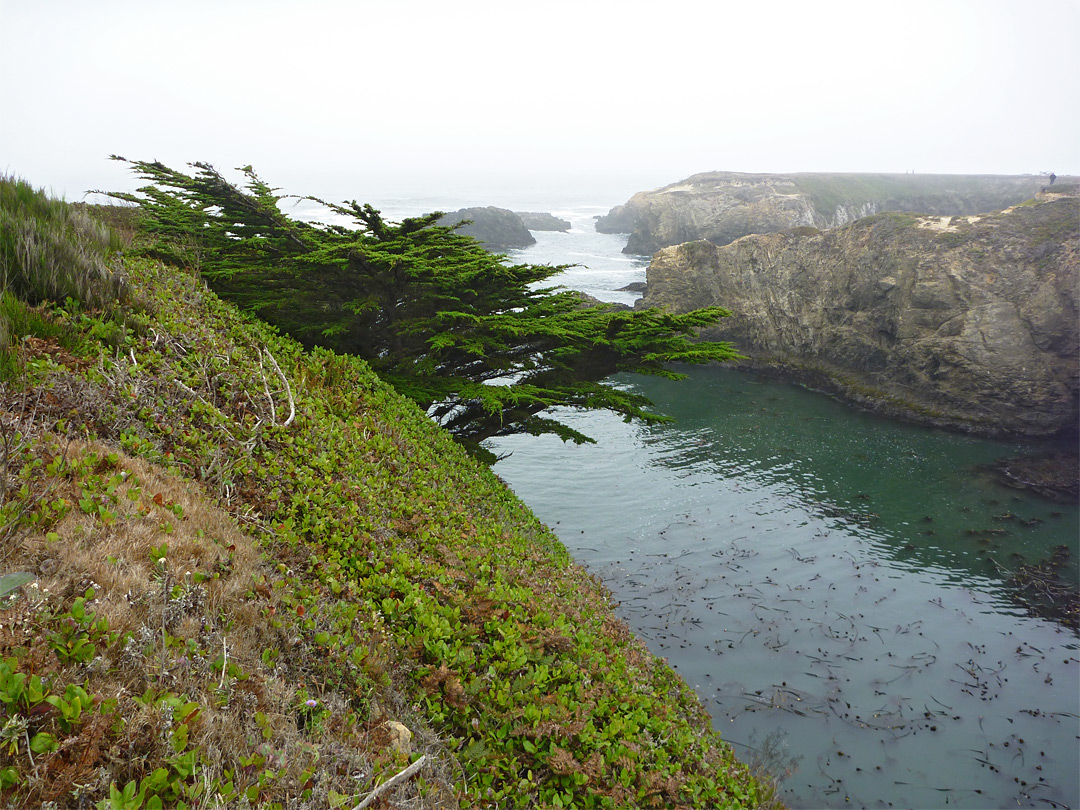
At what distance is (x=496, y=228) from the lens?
3932 inches

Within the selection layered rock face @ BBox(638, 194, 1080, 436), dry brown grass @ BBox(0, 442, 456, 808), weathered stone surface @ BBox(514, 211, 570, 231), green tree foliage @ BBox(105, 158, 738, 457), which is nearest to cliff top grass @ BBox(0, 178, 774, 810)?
dry brown grass @ BBox(0, 442, 456, 808)

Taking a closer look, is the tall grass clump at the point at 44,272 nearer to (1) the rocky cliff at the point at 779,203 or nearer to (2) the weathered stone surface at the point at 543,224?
(1) the rocky cliff at the point at 779,203

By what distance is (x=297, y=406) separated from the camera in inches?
287

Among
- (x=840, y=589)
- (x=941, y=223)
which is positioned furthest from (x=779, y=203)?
(x=840, y=589)

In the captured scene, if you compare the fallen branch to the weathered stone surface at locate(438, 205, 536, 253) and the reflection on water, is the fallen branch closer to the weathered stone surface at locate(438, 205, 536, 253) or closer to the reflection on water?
the reflection on water

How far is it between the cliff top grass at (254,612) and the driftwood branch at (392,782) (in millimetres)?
18

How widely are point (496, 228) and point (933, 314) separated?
253 feet

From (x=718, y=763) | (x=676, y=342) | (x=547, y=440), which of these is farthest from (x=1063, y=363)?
(x=718, y=763)

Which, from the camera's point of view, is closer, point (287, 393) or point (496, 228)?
point (287, 393)

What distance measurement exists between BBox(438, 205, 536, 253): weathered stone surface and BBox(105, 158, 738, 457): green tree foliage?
277 feet

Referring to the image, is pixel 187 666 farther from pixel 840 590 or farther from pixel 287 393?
pixel 840 590

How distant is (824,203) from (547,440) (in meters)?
91.0

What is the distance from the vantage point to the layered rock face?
29969mm

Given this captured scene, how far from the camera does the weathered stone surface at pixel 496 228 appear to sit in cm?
9706
